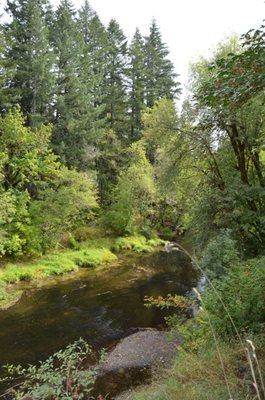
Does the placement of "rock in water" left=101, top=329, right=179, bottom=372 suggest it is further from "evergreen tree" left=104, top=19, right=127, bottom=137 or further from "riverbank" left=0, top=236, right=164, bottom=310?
"evergreen tree" left=104, top=19, right=127, bottom=137

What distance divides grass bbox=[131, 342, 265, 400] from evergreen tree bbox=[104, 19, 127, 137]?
32.8 meters

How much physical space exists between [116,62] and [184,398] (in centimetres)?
3771

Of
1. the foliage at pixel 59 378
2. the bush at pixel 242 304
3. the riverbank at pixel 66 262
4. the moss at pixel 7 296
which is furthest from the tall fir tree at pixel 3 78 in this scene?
the foliage at pixel 59 378

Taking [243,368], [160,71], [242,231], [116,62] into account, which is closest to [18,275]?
[242,231]

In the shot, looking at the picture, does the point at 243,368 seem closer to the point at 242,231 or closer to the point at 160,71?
the point at 242,231

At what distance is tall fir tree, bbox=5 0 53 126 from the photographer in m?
26.6

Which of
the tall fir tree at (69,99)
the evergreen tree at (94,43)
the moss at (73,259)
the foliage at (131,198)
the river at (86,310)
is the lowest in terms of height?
the river at (86,310)

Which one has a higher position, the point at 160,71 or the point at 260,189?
the point at 160,71

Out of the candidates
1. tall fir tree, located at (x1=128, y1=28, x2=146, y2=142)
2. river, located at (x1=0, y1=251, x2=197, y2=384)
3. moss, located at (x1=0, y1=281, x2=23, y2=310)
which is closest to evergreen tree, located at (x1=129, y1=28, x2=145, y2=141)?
tall fir tree, located at (x1=128, y1=28, x2=146, y2=142)

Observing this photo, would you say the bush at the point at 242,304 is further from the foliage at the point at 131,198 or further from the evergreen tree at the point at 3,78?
the foliage at the point at 131,198

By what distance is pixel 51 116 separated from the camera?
30844 mm

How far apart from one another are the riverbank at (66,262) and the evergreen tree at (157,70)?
18.6 m

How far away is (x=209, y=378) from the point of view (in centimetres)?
638

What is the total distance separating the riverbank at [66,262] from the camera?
65.3ft
